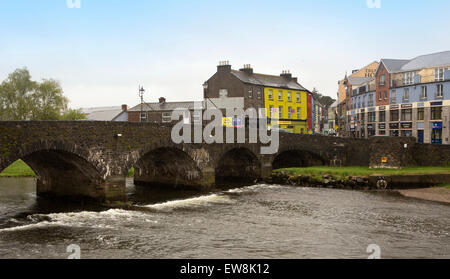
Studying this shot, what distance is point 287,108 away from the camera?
6744 centimetres

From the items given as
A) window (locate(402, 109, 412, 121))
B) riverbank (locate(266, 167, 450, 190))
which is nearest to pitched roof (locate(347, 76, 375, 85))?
window (locate(402, 109, 412, 121))

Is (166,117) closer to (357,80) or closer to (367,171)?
(367,171)

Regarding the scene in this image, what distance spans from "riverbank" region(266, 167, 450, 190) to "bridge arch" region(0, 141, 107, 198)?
19.9 metres

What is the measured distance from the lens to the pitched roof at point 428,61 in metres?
59.5

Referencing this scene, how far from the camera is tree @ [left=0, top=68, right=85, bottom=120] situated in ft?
214

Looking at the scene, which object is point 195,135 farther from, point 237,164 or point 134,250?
point 134,250

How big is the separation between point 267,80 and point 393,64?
20.5 meters

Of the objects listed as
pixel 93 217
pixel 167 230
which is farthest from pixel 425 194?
pixel 93 217

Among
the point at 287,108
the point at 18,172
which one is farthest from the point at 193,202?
the point at 287,108

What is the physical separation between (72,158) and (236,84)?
1495 inches

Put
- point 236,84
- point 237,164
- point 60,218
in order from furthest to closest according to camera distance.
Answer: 1. point 236,84
2. point 237,164
3. point 60,218

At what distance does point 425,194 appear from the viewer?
31.6 meters

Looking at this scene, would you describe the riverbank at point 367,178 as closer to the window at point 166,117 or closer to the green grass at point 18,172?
the green grass at point 18,172

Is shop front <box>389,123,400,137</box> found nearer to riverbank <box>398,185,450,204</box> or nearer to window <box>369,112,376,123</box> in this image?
window <box>369,112,376,123</box>
